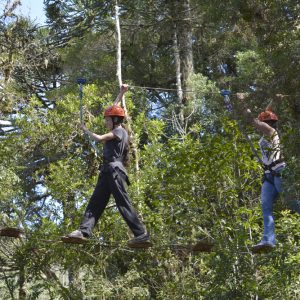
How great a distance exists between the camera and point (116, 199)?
664 centimetres

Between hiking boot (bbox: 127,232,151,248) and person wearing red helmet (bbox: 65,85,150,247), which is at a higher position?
person wearing red helmet (bbox: 65,85,150,247)

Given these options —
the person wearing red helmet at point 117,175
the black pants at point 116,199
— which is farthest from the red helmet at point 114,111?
the black pants at point 116,199

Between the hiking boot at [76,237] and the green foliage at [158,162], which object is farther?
the green foliage at [158,162]

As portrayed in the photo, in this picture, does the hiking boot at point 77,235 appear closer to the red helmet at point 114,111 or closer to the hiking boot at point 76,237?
the hiking boot at point 76,237

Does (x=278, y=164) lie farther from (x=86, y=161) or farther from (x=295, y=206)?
(x=86, y=161)

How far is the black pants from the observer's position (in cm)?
658

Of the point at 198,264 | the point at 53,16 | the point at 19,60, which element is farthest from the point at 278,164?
the point at 53,16

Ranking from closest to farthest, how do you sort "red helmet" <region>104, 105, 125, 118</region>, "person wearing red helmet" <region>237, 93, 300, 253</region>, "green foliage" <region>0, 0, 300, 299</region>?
1. "red helmet" <region>104, 105, 125, 118</region>
2. "person wearing red helmet" <region>237, 93, 300, 253</region>
3. "green foliage" <region>0, 0, 300, 299</region>

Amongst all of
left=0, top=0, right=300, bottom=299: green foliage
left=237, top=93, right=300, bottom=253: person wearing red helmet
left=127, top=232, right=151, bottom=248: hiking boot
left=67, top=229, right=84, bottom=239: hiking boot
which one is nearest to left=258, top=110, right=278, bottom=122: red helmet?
left=237, top=93, right=300, bottom=253: person wearing red helmet

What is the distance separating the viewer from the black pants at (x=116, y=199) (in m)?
6.58

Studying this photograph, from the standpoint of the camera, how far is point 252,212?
897 cm

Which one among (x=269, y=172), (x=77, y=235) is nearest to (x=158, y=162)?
(x=269, y=172)

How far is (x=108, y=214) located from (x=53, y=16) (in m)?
5.91

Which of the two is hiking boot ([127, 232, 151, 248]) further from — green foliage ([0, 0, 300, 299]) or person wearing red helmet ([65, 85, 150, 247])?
green foliage ([0, 0, 300, 299])
